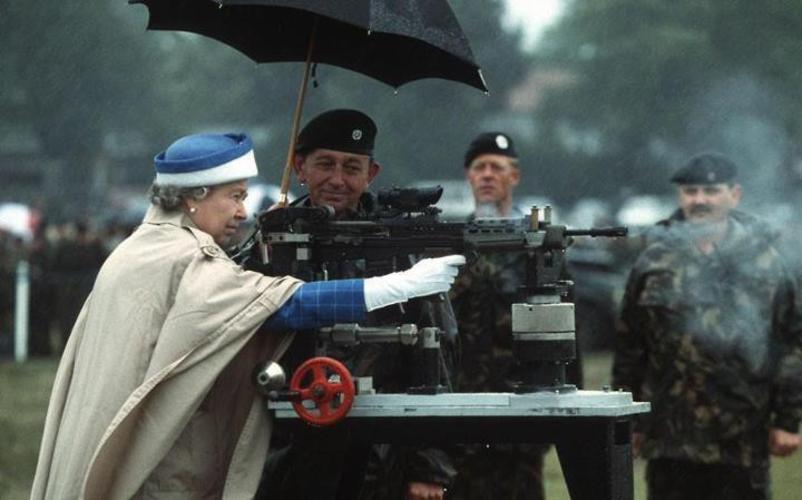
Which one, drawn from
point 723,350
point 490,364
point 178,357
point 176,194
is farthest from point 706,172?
point 178,357

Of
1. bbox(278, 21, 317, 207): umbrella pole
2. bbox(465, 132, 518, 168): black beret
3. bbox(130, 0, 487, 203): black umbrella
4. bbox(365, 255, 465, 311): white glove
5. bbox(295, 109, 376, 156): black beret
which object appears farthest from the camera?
bbox(465, 132, 518, 168): black beret

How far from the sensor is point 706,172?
29.8 feet

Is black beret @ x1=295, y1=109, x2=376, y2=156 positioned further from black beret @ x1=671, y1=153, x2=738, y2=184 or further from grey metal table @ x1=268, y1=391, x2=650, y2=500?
black beret @ x1=671, y1=153, x2=738, y2=184

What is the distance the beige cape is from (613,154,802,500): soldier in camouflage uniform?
339 centimetres

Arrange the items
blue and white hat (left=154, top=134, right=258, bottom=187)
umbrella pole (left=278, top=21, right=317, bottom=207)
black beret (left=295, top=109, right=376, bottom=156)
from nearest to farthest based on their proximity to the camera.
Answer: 1. blue and white hat (left=154, top=134, right=258, bottom=187)
2. umbrella pole (left=278, top=21, right=317, bottom=207)
3. black beret (left=295, top=109, right=376, bottom=156)

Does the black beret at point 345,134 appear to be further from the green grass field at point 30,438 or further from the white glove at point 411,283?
the green grass field at point 30,438

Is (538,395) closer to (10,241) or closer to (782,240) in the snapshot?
(782,240)

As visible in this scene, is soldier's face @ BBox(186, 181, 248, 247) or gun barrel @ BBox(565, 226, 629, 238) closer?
gun barrel @ BBox(565, 226, 629, 238)

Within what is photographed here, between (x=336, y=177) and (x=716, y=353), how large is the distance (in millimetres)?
2543

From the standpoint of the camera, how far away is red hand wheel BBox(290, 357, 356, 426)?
5.80 meters

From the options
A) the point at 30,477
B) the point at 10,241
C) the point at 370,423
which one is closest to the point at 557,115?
the point at 10,241

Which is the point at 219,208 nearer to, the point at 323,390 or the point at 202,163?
the point at 202,163

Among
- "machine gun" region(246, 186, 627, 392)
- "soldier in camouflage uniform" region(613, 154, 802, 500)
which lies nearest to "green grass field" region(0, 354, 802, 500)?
"soldier in camouflage uniform" region(613, 154, 802, 500)

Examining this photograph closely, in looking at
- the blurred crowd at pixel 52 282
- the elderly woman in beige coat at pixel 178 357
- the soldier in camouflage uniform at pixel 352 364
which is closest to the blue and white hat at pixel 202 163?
the elderly woman in beige coat at pixel 178 357
